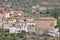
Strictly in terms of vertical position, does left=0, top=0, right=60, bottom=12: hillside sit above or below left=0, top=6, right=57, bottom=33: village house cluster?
above

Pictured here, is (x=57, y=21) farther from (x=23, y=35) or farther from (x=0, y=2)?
(x=0, y=2)

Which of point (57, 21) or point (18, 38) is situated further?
point (57, 21)

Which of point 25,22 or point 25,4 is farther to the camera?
point 25,4

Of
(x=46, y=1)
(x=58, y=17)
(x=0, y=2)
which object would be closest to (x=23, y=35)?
(x=58, y=17)

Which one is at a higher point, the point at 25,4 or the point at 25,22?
the point at 25,4

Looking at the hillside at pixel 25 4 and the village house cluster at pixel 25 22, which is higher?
the hillside at pixel 25 4

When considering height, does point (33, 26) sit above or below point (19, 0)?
below

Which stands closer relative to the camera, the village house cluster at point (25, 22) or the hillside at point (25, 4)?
the village house cluster at point (25, 22)

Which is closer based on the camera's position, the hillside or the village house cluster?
the village house cluster
